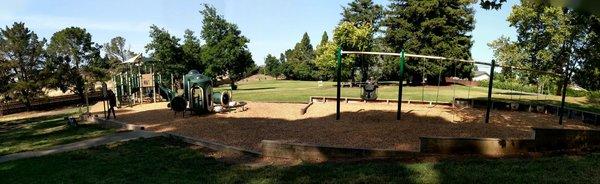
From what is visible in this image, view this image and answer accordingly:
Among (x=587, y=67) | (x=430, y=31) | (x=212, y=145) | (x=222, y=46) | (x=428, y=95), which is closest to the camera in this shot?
(x=212, y=145)

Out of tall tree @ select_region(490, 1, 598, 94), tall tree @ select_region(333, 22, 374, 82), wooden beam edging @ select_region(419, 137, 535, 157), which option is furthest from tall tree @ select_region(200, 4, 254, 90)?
wooden beam edging @ select_region(419, 137, 535, 157)

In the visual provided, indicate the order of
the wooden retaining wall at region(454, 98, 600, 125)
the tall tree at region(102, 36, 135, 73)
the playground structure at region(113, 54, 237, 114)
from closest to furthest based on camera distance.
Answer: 1. the wooden retaining wall at region(454, 98, 600, 125)
2. the playground structure at region(113, 54, 237, 114)
3. the tall tree at region(102, 36, 135, 73)

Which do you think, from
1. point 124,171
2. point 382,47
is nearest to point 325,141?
point 124,171

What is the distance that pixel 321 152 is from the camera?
1142 cm

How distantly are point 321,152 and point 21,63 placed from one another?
5114cm

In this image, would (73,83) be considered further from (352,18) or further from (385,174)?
(385,174)

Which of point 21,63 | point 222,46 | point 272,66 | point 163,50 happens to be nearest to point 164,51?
point 163,50

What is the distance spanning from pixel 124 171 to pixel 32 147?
759 centimetres

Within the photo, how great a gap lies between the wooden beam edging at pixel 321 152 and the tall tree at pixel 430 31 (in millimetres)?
38708

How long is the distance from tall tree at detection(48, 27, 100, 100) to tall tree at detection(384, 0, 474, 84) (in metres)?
38.1

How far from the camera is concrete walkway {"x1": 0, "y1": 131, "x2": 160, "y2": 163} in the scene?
45.8ft

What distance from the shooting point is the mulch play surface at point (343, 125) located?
1425cm

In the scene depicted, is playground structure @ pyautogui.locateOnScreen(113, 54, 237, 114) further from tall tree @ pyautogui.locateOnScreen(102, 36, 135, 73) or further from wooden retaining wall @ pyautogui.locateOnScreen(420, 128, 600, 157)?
tall tree @ pyautogui.locateOnScreen(102, 36, 135, 73)

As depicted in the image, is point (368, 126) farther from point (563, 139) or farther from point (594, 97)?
point (594, 97)
